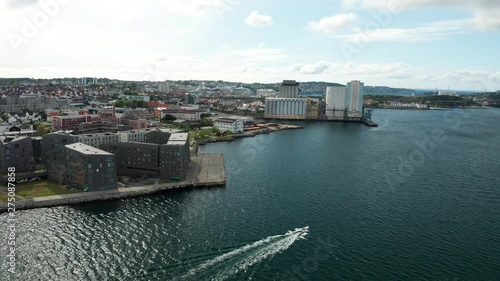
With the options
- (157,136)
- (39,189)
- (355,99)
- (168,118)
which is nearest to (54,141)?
(39,189)

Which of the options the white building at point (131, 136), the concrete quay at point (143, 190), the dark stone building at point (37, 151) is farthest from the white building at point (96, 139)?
the concrete quay at point (143, 190)

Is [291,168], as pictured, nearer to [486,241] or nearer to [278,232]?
[278,232]

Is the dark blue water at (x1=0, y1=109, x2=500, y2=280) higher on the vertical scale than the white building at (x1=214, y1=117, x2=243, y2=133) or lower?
lower

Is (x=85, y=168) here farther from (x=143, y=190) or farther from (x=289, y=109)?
(x=289, y=109)

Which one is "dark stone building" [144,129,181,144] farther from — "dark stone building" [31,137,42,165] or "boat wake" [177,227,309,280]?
"boat wake" [177,227,309,280]

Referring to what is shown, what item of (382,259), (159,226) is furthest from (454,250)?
(159,226)

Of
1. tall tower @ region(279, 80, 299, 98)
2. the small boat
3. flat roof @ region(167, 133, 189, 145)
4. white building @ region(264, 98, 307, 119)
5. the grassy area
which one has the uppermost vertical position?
tall tower @ region(279, 80, 299, 98)

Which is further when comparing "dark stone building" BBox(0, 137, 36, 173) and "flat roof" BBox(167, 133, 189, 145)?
"flat roof" BBox(167, 133, 189, 145)

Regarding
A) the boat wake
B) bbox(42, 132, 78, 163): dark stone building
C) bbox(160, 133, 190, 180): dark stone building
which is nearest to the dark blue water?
the boat wake
